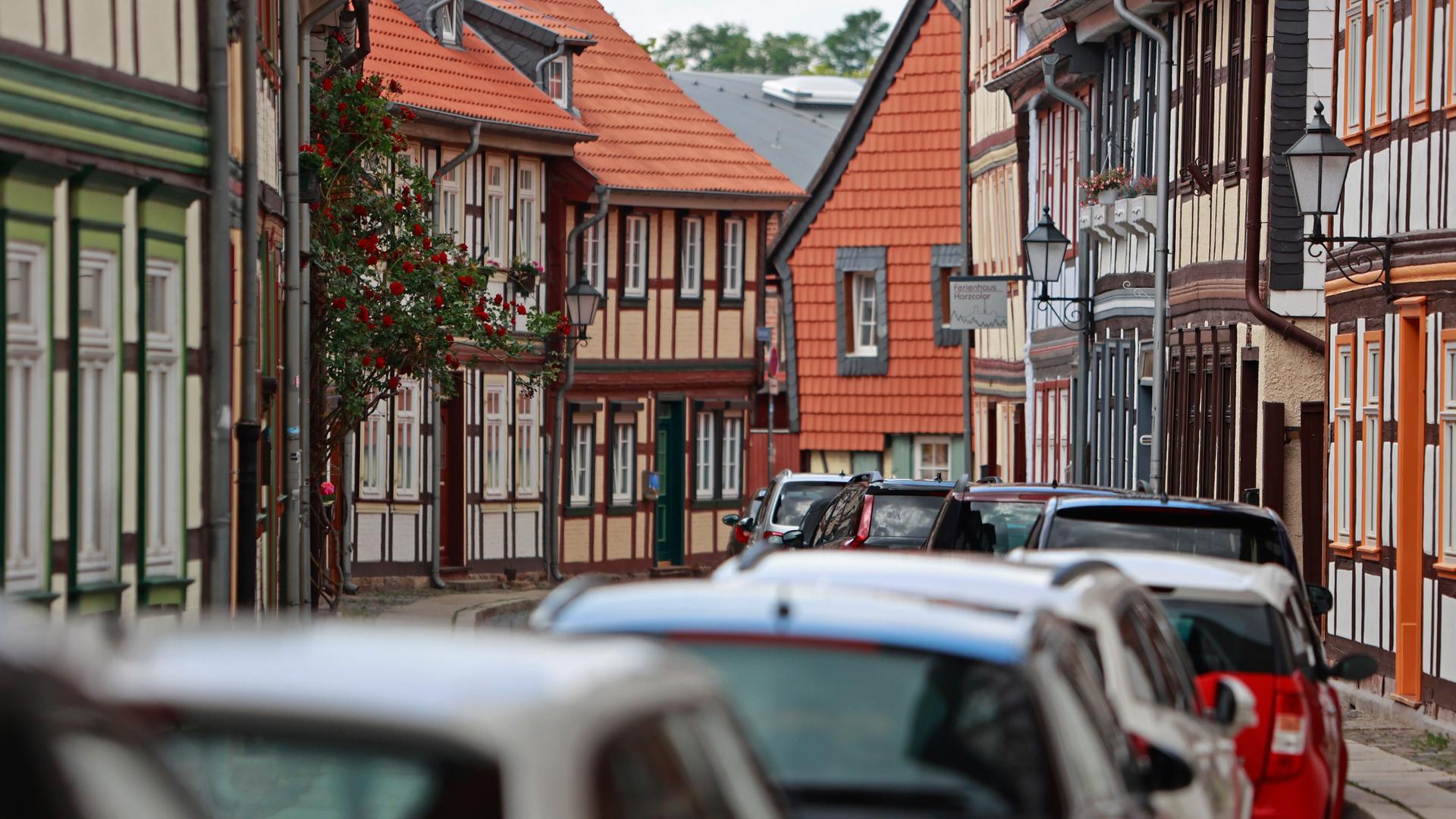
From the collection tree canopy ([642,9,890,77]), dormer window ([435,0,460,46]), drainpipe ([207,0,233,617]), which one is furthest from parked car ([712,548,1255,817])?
tree canopy ([642,9,890,77])

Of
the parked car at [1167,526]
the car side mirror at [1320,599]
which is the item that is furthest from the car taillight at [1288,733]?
the car side mirror at [1320,599]

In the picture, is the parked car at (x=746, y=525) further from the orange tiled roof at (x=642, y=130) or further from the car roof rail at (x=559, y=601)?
the car roof rail at (x=559, y=601)

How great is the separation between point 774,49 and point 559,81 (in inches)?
3250

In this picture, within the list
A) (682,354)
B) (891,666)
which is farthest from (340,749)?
(682,354)

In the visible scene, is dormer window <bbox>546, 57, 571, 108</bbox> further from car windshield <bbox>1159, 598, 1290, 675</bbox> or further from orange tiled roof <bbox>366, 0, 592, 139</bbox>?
car windshield <bbox>1159, 598, 1290, 675</bbox>

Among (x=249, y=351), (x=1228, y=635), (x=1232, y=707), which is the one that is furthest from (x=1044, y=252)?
(x=1232, y=707)

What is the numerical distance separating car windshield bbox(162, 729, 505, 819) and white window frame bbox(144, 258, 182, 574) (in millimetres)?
10809

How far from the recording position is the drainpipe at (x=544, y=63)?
38438mm

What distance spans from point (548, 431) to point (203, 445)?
22.6 m

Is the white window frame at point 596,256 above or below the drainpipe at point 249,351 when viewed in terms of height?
above

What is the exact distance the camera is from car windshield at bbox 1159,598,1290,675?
905 cm

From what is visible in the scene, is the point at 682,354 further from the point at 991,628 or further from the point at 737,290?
the point at 991,628

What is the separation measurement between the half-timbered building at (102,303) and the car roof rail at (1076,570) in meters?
6.06

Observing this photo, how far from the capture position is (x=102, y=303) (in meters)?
13.2
